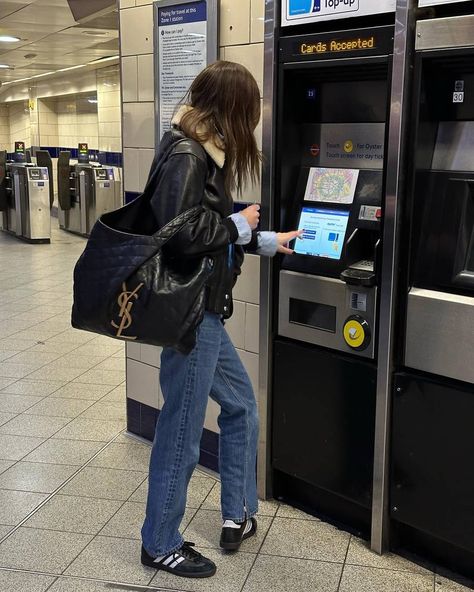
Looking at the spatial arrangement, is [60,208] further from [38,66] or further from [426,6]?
[426,6]

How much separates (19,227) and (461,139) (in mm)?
9377

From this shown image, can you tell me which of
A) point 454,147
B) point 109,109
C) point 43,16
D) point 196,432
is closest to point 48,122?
point 109,109

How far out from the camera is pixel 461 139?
6.80ft

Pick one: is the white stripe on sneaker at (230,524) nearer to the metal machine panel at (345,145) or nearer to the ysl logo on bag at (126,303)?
the ysl logo on bag at (126,303)

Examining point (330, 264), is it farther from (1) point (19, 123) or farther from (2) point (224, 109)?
(1) point (19, 123)

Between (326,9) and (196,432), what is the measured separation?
1.39 metres

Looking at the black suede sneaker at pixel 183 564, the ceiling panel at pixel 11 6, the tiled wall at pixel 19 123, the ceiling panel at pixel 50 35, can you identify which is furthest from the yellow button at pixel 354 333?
the tiled wall at pixel 19 123

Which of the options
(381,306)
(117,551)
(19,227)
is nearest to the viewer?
(381,306)

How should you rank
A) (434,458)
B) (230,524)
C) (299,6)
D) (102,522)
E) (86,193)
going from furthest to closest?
(86,193)
(102,522)
(230,524)
(299,6)
(434,458)

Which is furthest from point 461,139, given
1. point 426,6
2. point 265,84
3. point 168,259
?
point 168,259

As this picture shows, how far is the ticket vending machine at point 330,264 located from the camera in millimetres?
2273

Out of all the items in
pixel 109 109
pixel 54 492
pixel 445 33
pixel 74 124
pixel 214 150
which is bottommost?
pixel 54 492

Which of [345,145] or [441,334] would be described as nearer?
[441,334]

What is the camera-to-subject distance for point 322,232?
2.38m
